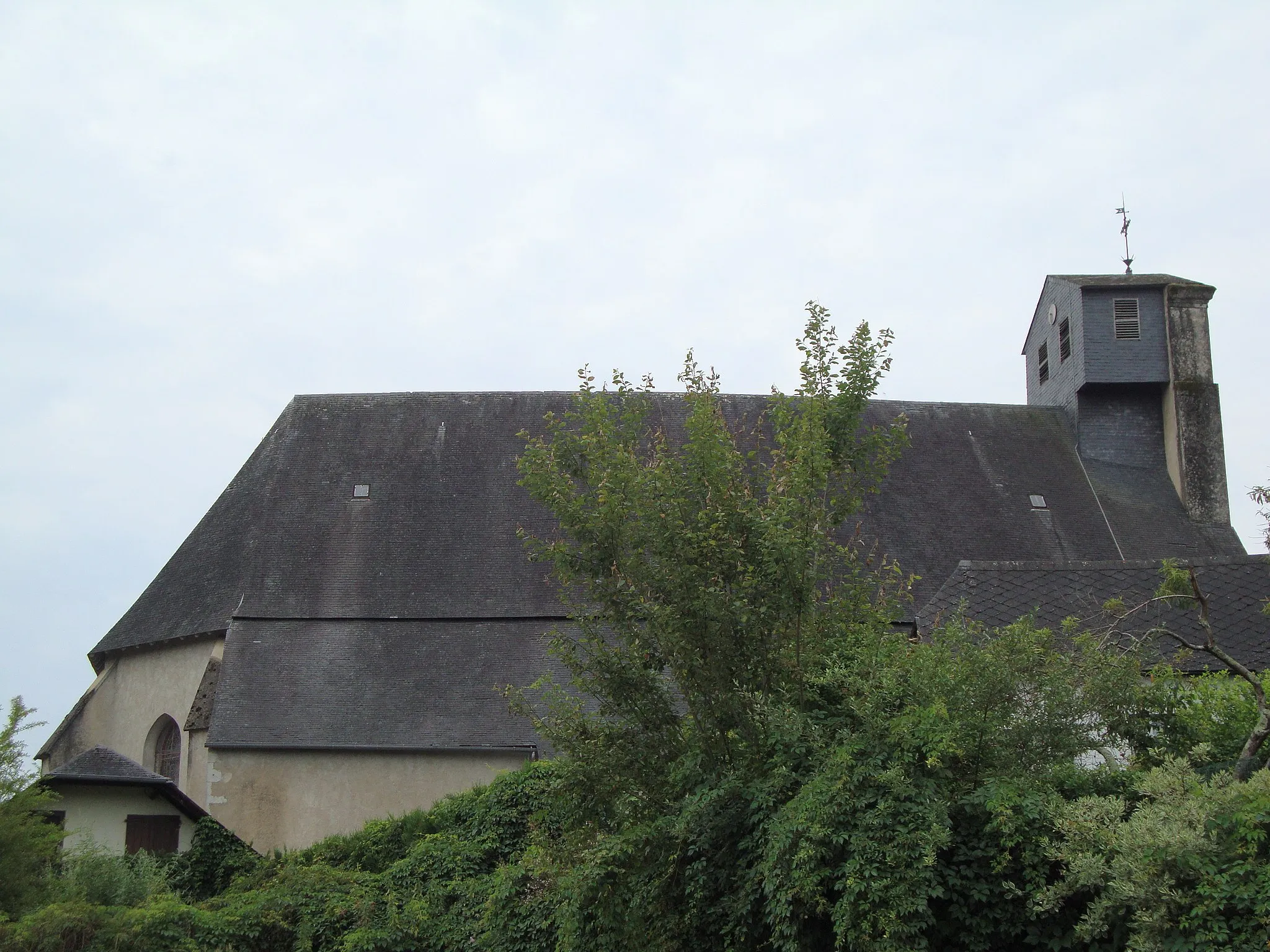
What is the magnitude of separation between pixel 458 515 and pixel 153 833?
7522 mm

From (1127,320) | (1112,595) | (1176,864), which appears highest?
(1127,320)

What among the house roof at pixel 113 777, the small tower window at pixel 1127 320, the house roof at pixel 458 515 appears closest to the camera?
the house roof at pixel 113 777

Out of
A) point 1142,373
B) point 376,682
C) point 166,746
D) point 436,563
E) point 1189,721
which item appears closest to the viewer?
point 1189,721

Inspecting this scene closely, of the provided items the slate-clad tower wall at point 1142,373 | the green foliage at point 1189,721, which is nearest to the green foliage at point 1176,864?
the green foliage at point 1189,721

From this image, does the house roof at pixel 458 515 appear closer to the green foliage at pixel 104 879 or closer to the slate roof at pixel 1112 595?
the green foliage at pixel 104 879

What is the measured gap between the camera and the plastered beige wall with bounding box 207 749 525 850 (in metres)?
17.3

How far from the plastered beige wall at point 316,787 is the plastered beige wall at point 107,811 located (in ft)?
6.82

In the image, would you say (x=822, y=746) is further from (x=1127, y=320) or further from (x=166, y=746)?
(x=1127, y=320)

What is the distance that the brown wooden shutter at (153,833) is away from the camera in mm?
14828

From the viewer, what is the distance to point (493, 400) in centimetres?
2325

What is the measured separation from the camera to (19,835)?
34.5 feet

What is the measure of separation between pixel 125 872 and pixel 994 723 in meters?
8.98

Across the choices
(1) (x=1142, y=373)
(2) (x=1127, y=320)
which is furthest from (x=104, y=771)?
(2) (x=1127, y=320)

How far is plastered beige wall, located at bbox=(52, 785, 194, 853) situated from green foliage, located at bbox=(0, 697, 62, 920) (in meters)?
3.06
